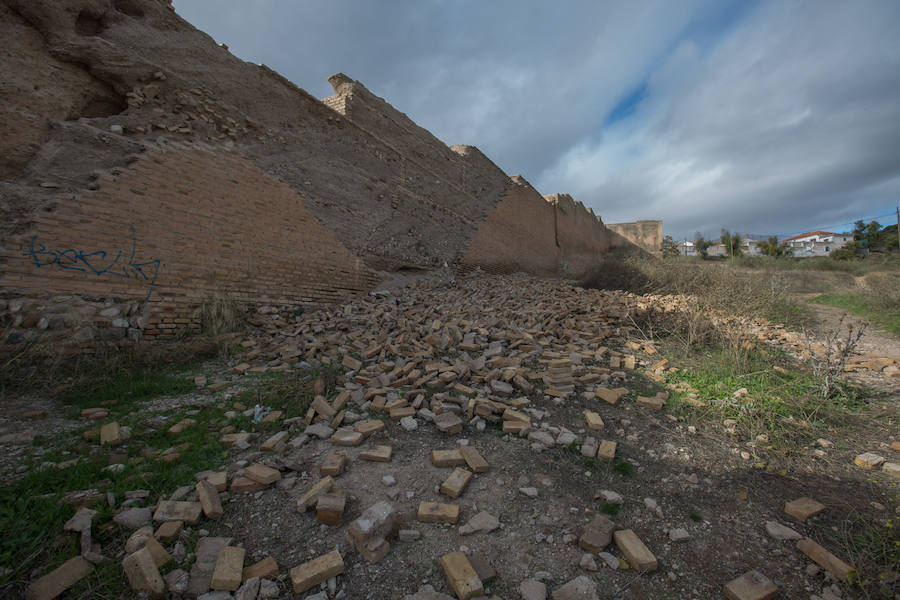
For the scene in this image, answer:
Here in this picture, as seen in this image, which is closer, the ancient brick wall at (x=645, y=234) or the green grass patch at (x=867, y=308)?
the green grass patch at (x=867, y=308)

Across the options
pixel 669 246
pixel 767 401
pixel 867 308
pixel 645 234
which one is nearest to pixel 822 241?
pixel 669 246

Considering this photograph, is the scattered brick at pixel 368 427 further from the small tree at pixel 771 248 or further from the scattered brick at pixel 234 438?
the small tree at pixel 771 248

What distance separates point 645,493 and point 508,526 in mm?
840

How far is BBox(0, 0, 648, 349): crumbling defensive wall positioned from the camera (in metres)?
3.86

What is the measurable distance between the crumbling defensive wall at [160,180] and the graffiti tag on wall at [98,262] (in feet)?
0.04

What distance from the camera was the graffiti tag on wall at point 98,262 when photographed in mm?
3697

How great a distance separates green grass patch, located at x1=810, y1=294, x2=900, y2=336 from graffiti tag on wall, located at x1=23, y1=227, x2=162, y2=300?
35.7 ft

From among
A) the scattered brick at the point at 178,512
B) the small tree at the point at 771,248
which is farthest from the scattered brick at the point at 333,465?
the small tree at the point at 771,248

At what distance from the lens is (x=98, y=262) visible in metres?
4.00

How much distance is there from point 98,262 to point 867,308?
43.7 ft

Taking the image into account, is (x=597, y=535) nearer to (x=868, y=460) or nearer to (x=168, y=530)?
(x=168, y=530)

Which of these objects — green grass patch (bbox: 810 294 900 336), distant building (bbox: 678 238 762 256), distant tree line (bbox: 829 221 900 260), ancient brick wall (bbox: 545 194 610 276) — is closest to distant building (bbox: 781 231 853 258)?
distant building (bbox: 678 238 762 256)

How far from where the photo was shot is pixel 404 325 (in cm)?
502

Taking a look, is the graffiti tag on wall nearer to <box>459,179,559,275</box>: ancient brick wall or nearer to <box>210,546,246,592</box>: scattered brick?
<box>210,546,246,592</box>: scattered brick
